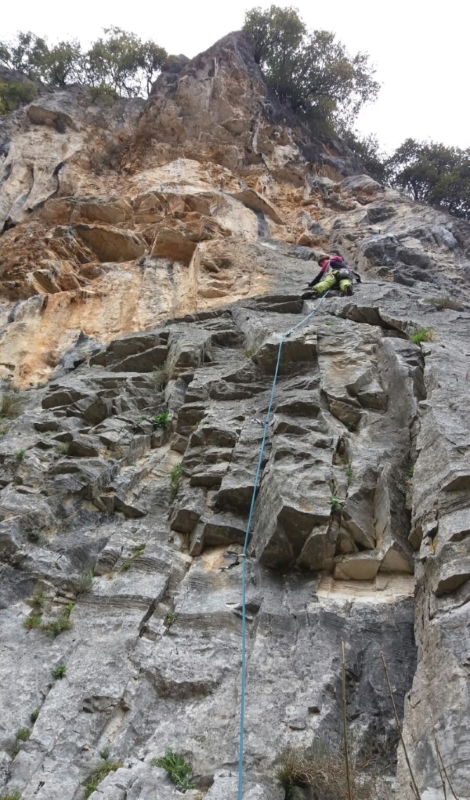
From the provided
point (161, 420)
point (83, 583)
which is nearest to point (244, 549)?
point (83, 583)

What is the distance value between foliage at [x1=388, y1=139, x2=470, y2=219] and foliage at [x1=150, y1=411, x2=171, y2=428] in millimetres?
20421

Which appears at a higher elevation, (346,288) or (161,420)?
(346,288)

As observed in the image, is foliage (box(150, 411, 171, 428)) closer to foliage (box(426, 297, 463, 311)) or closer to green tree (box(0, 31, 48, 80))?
foliage (box(426, 297, 463, 311))

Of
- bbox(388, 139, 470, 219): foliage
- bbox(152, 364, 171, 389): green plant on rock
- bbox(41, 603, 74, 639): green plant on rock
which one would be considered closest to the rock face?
bbox(41, 603, 74, 639): green plant on rock

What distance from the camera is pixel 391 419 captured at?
7.36 metres

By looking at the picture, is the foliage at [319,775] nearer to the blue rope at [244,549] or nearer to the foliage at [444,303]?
the blue rope at [244,549]

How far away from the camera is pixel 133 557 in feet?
20.2

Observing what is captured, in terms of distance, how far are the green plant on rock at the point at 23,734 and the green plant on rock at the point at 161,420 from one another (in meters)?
4.68

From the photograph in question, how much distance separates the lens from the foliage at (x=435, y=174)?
24094 millimetres

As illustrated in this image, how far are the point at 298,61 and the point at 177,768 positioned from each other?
30.5 meters

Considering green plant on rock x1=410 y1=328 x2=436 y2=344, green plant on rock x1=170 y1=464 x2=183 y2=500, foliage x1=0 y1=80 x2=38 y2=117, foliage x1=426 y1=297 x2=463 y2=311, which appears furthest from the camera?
foliage x1=0 y1=80 x2=38 y2=117

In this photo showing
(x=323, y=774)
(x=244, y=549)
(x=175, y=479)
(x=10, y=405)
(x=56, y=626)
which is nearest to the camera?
(x=323, y=774)

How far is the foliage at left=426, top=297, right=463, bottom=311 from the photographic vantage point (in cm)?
1061

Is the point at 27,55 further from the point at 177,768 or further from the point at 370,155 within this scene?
the point at 177,768
